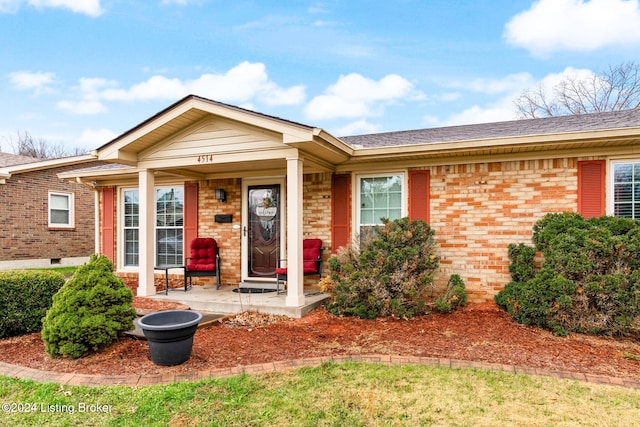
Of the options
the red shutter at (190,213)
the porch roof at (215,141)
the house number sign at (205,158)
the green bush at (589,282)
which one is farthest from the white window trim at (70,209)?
the green bush at (589,282)

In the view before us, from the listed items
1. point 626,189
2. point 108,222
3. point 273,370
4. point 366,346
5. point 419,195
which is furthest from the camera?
point 108,222

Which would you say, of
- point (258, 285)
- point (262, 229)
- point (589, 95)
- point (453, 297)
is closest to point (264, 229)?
point (262, 229)

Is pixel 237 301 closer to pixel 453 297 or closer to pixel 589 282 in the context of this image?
pixel 453 297

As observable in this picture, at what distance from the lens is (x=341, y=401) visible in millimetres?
2906

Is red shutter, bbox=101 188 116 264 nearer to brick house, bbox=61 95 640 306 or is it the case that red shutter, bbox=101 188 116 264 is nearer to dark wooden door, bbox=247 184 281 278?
brick house, bbox=61 95 640 306

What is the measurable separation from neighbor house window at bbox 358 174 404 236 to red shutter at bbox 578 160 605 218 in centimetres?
264

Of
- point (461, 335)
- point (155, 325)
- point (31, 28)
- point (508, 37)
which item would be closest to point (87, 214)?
point (31, 28)

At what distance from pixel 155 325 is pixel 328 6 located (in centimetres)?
939

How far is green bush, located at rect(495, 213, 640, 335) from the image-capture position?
462 cm

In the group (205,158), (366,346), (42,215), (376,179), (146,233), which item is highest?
(205,158)

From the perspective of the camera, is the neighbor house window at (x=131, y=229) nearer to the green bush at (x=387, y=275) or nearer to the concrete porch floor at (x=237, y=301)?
the concrete porch floor at (x=237, y=301)

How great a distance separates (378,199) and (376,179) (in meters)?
0.36

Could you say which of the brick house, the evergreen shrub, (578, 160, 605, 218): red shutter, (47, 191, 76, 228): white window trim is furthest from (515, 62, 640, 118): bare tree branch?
(47, 191, 76, 228): white window trim

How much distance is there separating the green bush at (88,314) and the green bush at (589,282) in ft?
16.3
